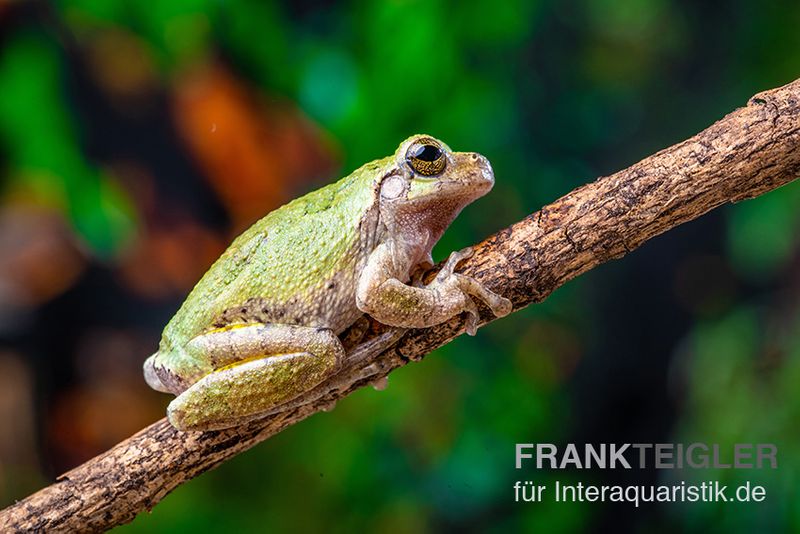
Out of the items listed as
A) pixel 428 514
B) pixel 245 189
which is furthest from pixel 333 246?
pixel 428 514

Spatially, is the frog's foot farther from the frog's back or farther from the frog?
the frog's back

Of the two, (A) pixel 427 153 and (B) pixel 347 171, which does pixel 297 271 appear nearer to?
(A) pixel 427 153

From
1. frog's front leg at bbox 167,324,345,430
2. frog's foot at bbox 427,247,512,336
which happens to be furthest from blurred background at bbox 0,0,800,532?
frog's front leg at bbox 167,324,345,430

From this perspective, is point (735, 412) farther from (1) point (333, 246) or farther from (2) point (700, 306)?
(1) point (333, 246)

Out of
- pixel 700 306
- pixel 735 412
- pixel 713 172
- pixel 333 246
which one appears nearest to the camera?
pixel 713 172

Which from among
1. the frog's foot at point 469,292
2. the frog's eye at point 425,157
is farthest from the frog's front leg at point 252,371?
the frog's eye at point 425,157

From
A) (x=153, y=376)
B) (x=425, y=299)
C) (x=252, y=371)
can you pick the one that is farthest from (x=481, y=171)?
(x=153, y=376)

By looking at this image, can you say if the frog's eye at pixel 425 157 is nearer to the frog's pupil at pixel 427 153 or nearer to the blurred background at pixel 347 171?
the frog's pupil at pixel 427 153
